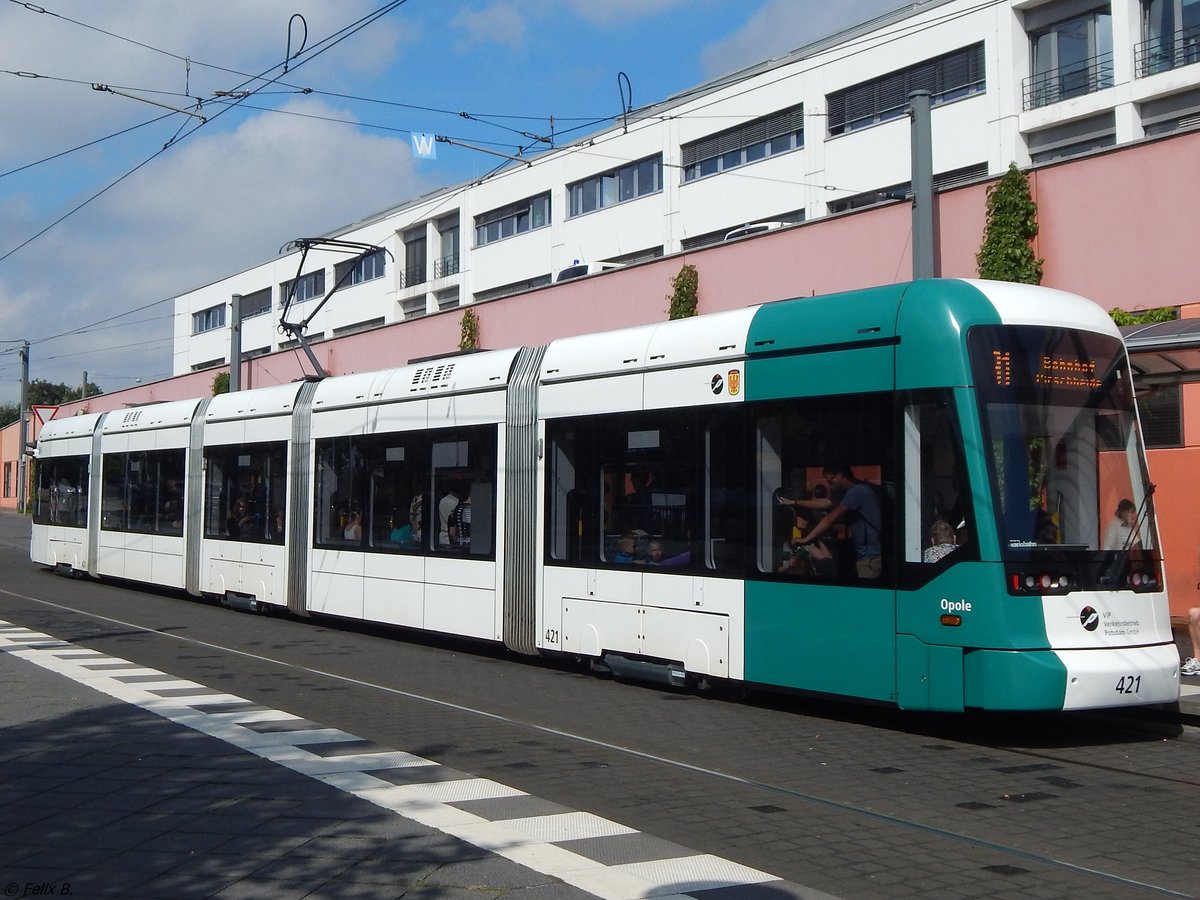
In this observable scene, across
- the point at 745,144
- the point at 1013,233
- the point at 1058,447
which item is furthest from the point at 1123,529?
the point at 745,144

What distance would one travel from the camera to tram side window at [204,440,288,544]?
18297 mm

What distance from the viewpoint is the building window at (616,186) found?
4119 centimetres

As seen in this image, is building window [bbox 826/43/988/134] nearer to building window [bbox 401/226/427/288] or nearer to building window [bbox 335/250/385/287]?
building window [bbox 401/226/427/288]

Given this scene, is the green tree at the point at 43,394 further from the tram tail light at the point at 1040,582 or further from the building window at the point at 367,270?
the tram tail light at the point at 1040,582

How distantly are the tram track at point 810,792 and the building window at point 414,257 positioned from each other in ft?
129

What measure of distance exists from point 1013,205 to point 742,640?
27.5 feet

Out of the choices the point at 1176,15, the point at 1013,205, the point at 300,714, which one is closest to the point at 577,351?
the point at 300,714

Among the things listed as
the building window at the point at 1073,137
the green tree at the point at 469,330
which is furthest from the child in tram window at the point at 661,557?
the building window at the point at 1073,137

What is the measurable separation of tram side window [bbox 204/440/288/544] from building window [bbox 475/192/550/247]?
87.1ft

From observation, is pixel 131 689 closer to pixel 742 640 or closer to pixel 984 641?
pixel 742 640

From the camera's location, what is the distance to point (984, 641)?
29.0 feet

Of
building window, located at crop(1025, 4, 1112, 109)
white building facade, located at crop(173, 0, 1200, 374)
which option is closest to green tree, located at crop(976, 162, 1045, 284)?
white building facade, located at crop(173, 0, 1200, 374)

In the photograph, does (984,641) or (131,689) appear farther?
(131,689)

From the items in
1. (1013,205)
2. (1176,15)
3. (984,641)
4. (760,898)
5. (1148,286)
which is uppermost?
(1176,15)
